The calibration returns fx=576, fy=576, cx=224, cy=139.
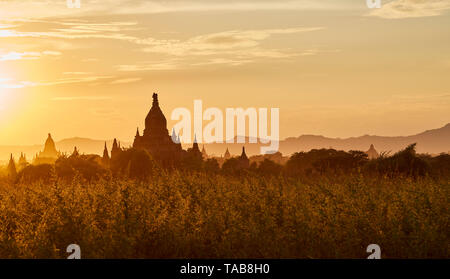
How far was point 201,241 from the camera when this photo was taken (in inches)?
496

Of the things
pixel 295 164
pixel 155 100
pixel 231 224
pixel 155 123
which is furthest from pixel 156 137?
pixel 231 224

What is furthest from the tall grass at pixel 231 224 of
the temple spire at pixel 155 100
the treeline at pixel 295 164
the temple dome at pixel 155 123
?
the temple spire at pixel 155 100

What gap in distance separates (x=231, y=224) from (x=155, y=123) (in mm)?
148772

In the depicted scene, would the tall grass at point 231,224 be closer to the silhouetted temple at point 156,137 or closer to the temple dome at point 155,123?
A: the silhouetted temple at point 156,137

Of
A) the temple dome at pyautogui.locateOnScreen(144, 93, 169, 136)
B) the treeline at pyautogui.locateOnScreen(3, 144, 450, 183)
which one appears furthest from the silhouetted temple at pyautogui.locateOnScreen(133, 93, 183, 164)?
the treeline at pyautogui.locateOnScreen(3, 144, 450, 183)

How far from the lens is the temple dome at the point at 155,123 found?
524ft

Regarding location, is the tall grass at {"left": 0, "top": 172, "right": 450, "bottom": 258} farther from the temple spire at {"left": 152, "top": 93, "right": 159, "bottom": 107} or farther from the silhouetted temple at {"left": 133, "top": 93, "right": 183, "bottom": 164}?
the temple spire at {"left": 152, "top": 93, "right": 159, "bottom": 107}

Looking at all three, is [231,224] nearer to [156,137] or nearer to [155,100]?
[156,137]

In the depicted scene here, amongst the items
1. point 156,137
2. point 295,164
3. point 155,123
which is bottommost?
point 295,164

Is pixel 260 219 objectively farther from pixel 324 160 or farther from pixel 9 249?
pixel 324 160

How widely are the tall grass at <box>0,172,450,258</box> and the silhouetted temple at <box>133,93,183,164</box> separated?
13993 cm

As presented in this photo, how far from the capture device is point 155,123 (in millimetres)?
160125
